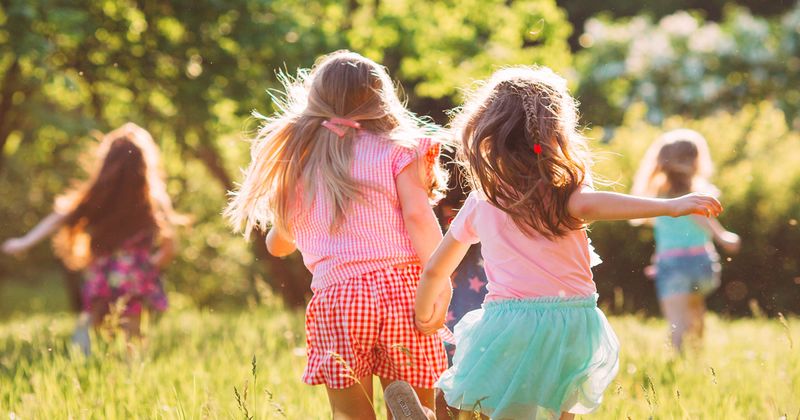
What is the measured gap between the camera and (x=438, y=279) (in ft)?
9.05

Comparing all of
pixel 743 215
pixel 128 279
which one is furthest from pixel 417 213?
pixel 743 215

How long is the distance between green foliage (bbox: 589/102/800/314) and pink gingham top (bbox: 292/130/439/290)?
786cm

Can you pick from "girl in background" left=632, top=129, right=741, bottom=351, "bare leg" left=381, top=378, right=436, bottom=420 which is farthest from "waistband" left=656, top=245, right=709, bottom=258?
"bare leg" left=381, top=378, right=436, bottom=420

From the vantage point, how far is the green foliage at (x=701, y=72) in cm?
1914

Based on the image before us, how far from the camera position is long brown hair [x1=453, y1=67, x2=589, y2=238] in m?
2.68

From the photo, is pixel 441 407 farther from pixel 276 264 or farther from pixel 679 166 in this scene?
pixel 276 264

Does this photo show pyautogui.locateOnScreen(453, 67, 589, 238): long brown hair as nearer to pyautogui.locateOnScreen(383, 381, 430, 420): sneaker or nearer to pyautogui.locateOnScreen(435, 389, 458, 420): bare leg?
pyautogui.locateOnScreen(383, 381, 430, 420): sneaker

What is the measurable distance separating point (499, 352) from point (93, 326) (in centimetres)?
378

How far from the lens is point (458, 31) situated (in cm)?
941

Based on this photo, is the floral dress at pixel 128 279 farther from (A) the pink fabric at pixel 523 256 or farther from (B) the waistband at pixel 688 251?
(A) the pink fabric at pixel 523 256

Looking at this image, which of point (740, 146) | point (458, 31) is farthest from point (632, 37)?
point (458, 31)

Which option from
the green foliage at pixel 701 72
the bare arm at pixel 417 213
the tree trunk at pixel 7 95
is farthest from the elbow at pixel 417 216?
the green foliage at pixel 701 72

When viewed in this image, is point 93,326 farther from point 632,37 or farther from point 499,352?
point 632,37

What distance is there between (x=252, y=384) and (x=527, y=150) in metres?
2.10
